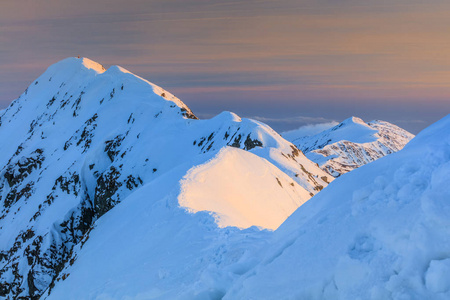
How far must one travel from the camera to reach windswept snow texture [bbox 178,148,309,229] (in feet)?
71.8

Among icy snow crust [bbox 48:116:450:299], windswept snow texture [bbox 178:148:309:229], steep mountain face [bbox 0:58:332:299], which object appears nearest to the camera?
icy snow crust [bbox 48:116:450:299]

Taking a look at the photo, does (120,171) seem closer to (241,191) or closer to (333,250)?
(241,191)

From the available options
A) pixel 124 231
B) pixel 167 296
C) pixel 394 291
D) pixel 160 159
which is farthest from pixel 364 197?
pixel 160 159

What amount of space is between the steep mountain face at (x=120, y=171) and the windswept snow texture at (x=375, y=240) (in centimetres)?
471

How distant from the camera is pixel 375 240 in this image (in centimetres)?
850

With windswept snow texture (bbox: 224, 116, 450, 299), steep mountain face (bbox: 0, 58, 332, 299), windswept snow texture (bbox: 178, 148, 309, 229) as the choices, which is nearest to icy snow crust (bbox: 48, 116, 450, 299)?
windswept snow texture (bbox: 224, 116, 450, 299)

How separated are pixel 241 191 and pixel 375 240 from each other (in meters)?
19.4

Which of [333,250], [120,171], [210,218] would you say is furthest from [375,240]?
[120,171]

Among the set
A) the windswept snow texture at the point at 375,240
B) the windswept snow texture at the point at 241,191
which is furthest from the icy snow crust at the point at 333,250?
the windswept snow texture at the point at 241,191

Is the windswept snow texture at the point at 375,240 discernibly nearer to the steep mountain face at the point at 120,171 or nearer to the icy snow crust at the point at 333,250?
the icy snow crust at the point at 333,250

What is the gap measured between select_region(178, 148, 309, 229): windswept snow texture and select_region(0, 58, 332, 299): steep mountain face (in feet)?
0.38

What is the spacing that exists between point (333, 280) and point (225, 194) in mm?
17204

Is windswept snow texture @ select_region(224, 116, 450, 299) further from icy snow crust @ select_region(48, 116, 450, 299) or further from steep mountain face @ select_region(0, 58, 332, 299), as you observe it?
steep mountain face @ select_region(0, 58, 332, 299)

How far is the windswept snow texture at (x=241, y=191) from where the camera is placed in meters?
21.9
